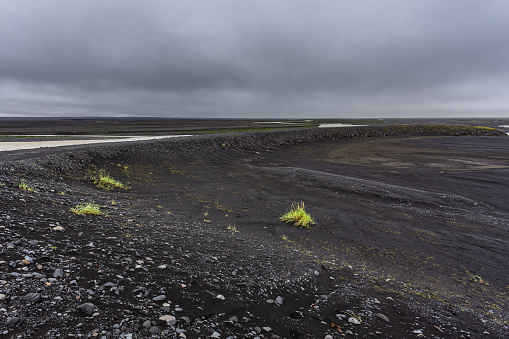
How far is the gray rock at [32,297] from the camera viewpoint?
3.35 meters

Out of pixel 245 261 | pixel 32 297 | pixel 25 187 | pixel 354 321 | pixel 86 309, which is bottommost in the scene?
pixel 354 321

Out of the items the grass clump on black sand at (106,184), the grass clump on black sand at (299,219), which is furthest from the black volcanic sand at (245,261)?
the grass clump on black sand at (106,184)

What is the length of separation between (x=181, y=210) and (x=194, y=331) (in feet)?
25.0

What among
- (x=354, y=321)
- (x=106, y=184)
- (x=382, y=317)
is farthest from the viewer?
(x=106, y=184)

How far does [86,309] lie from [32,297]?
72cm

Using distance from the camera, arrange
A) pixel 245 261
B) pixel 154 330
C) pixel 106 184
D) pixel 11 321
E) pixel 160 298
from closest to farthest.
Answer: pixel 11 321, pixel 154 330, pixel 160 298, pixel 245 261, pixel 106 184

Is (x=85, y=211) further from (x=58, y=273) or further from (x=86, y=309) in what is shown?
(x=86, y=309)

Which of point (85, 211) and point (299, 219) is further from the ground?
point (85, 211)

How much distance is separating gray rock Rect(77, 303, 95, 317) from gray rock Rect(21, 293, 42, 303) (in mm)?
531

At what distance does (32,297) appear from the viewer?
11.1 ft

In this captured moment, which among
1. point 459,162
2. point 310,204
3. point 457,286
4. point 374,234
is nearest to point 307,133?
point 459,162

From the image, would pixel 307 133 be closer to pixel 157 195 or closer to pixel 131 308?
pixel 157 195

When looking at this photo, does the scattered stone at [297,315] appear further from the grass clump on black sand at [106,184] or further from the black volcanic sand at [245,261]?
the grass clump on black sand at [106,184]

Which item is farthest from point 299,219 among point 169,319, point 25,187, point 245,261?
point 25,187
